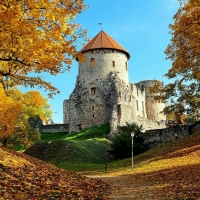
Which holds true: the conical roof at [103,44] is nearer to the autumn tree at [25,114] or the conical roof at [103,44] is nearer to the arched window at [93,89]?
the arched window at [93,89]

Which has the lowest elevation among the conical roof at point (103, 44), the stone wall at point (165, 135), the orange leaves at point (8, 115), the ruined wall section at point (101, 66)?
the stone wall at point (165, 135)

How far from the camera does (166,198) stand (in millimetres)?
7211

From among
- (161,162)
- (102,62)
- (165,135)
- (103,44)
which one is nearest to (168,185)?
(161,162)

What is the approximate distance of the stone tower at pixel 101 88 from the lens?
38719mm

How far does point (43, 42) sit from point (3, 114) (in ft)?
45.1

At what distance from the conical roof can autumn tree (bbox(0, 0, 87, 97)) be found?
30.5 m

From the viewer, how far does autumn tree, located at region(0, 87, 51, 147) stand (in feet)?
81.8

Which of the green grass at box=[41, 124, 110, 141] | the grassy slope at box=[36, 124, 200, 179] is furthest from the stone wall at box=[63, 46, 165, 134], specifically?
the grassy slope at box=[36, 124, 200, 179]

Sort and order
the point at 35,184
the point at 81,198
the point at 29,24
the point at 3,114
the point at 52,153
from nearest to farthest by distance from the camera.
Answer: the point at 81,198 → the point at 35,184 → the point at 29,24 → the point at 3,114 → the point at 52,153

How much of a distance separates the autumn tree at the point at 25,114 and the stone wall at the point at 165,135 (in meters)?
11.0

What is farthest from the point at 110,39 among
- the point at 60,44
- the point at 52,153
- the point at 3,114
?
the point at 60,44

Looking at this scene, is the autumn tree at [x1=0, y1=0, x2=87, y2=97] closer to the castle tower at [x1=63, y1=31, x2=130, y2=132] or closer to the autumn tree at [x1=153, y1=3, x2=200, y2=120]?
the autumn tree at [x1=153, y1=3, x2=200, y2=120]

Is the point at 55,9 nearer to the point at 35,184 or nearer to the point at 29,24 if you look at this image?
the point at 29,24

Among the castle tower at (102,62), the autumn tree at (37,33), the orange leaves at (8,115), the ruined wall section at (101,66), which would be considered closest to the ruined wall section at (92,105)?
the ruined wall section at (101,66)
